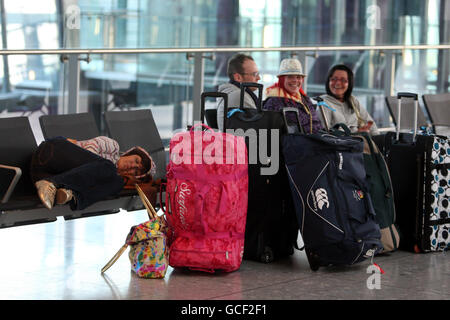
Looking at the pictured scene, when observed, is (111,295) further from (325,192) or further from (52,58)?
(52,58)

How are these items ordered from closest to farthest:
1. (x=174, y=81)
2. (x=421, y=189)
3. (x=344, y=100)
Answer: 1. (x=421, y=189)
2. (x=344, y=100)
3. (x=174, y=81)

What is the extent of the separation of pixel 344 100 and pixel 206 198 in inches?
81.2

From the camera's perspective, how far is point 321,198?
412cm

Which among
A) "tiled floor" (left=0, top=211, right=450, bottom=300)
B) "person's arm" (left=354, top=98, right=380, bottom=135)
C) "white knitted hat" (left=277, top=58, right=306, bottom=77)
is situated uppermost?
"white knitted hat" (left=277, top=58, right=306, bottom=77)

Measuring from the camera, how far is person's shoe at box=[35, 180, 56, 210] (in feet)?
12.6

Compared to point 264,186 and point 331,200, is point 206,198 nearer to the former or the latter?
point 264,186

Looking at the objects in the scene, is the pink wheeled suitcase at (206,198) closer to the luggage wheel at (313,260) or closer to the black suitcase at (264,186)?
the black suitcase at (264,186)

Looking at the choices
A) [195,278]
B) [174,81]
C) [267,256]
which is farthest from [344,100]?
[174,81]

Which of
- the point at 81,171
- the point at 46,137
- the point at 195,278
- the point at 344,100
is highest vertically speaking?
the point at 344,100

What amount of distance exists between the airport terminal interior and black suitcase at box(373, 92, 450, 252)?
0.41 ft

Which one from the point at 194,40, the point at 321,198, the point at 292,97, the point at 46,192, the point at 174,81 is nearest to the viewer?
the point at 46,192

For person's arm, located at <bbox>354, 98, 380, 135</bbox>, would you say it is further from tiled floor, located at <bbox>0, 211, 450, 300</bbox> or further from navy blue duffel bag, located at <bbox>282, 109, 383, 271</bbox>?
navy blue duffel bag, located at <bbox>282, 109, 383, 271</bbox>

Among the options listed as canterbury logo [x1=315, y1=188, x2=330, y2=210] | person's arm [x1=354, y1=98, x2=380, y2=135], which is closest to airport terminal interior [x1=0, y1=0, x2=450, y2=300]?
canterbury logo [x1=315, y1=188, x2=330, y2=210]
